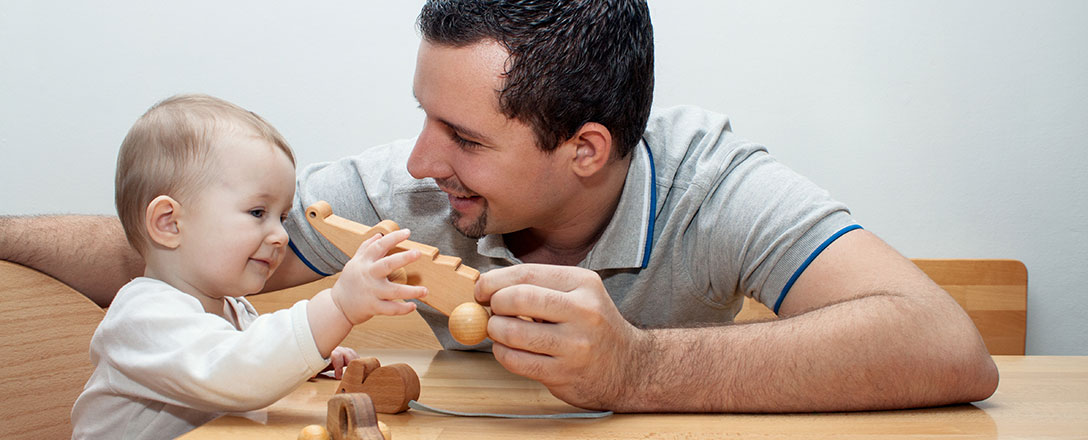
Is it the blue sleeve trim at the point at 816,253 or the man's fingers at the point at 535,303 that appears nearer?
the man's fingers at the point at 535,303

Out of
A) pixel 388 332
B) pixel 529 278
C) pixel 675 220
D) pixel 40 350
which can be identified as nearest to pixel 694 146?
pixel 675 220

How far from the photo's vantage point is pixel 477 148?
103 cm

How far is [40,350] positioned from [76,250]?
16 cm

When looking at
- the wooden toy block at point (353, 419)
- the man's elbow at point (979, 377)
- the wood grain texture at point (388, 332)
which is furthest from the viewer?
the wood grain texture at point (388, 332)

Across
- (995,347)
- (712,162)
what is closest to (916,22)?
(995,347)

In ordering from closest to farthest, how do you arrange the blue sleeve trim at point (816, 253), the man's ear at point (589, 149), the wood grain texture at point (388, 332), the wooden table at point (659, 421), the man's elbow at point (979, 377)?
1. the wooden table at point (659, 421)
2. the man's elbow at point (979, 377)
3. the blue sleeve trim at point (816, 253)
4. the man's ear at point (589, 149)
5. the wood grain texture at point (388, 332)

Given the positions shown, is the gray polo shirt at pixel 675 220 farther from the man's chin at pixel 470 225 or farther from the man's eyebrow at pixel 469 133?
the man's eyebrow at pixel 469 133

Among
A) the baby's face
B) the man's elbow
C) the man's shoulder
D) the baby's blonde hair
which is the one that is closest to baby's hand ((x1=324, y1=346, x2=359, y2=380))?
the baby's face

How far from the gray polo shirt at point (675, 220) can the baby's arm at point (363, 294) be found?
0.40m

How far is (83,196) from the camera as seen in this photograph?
1663mm

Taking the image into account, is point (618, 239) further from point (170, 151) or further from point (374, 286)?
point (170, 151)

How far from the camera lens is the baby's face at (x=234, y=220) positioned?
871mm

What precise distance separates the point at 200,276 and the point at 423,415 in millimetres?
302

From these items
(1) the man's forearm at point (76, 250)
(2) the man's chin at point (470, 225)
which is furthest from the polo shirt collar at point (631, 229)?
(1) the man's forearm at point (76, 250)
